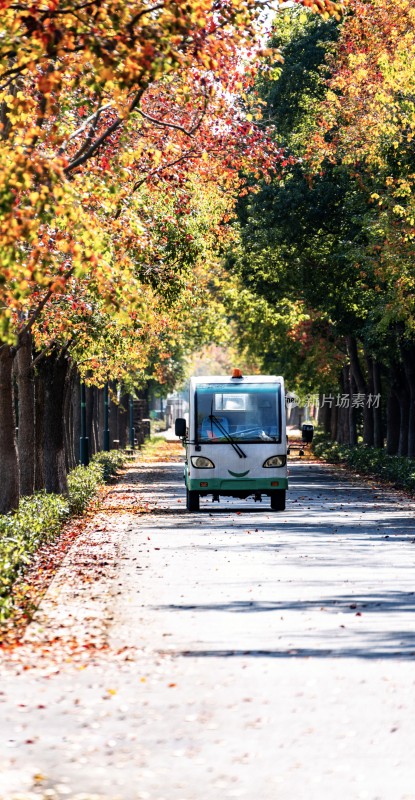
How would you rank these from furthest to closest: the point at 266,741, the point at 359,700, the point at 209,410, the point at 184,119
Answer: the point at 209,410
the point at 184,119
the point at 359,700
the point at 266,741

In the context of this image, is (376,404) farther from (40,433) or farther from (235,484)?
(40,433)

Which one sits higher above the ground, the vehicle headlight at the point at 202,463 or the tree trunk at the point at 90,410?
the tree trunk at the point at 90,410

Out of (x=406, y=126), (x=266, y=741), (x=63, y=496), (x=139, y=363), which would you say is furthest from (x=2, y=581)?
(x=139, y=363)

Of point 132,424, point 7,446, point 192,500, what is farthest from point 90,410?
point 132,424

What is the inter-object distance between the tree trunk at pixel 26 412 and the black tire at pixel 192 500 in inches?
191

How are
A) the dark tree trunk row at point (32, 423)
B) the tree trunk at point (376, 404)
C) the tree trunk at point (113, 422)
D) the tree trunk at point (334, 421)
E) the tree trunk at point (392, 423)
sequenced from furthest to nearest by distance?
the tree trunk at point (334, 421), the tree trunk at point (113, 422), the tree trunk at point (376, 404), the tree trunk at point (392, 423), the dark tree trunk row at point (32, 423)

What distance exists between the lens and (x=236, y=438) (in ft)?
96.6

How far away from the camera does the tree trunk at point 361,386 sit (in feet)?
181

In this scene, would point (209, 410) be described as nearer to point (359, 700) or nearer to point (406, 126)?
point (406, 126)

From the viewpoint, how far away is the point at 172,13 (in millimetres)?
11633

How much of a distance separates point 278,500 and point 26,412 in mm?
6944

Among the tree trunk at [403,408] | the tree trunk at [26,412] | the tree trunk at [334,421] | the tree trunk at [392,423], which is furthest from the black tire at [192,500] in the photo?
the tree trunk at [334,421]

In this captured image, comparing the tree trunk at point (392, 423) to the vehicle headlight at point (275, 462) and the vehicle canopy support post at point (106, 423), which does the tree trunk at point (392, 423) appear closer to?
the vehicle canopy support post at point (106, 423)

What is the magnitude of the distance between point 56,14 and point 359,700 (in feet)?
18.3
